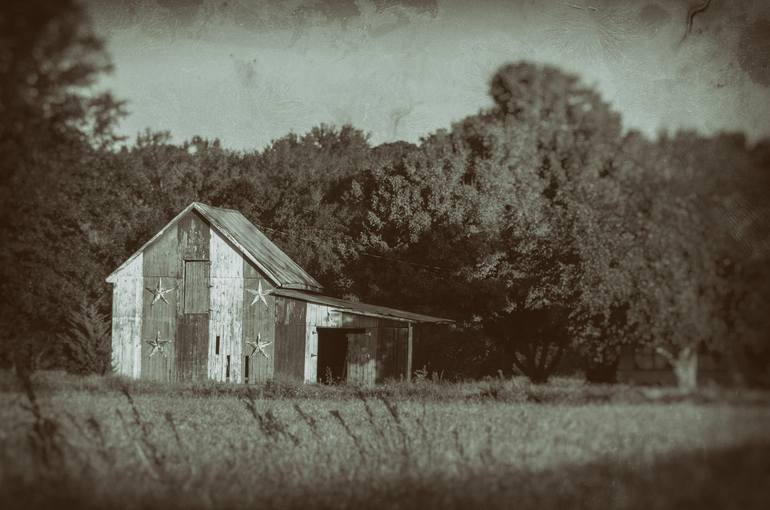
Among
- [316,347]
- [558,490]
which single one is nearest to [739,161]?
[558,490]

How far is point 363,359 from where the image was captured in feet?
119

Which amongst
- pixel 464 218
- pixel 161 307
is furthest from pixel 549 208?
pixel 161 307

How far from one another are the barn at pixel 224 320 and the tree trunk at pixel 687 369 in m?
28.0

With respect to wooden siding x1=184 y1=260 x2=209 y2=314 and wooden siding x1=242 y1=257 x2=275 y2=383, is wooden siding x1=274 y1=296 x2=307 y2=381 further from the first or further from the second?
wooden siding x1=184 y1=260 x2=209 y2=314

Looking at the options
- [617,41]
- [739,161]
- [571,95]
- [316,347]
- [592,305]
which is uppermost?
[617,41]

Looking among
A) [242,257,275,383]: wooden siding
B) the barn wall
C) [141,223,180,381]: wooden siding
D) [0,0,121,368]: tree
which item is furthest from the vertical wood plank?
[0,0,121,368]: tree

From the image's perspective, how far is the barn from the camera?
36500 mm

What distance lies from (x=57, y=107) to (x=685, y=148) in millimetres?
6205

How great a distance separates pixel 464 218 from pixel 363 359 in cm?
749

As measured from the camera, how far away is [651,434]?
7613 millimetres

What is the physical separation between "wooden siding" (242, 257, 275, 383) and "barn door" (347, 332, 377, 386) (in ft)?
10.8

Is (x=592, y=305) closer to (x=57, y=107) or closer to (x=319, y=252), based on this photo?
(x=57, y=107)

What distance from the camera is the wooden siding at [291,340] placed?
36.6 metres

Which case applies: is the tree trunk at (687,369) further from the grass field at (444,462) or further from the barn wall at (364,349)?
the barn wall at (364,349)
